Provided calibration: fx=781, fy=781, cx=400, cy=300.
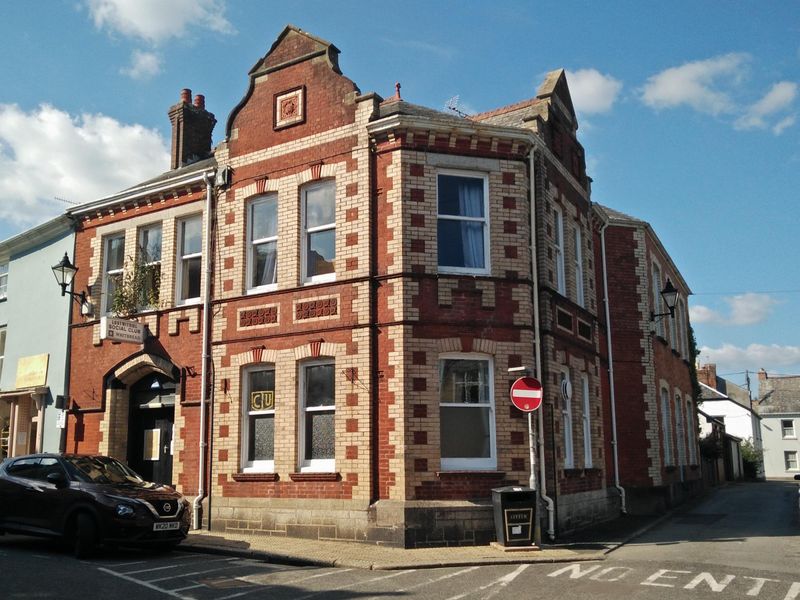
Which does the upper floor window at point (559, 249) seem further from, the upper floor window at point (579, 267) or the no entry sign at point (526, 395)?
the no entry sign at point (526, 395)

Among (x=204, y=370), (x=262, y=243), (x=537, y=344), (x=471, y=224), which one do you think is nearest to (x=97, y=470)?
(x=204, y=370)

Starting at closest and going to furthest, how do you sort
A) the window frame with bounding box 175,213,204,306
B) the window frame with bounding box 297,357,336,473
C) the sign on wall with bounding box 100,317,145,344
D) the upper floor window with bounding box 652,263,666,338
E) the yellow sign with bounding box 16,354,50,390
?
the window frame with bounding box 297,357,336,473 < the sign on wall with bounding box 100,317,145,344 < the window frame with bounding box 175,213,204,306 < the yellow sign with bounding box 16,354,50,390 < the upper floor window with bounding box 652,263,666,338

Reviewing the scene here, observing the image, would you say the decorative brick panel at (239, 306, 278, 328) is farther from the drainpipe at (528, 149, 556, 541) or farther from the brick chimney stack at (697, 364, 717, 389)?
the brick chimney stack at (697, 364, 717, 389)

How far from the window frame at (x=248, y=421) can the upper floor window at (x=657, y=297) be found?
1419 cm

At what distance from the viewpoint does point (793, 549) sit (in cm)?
1430

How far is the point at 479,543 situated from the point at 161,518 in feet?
18.3

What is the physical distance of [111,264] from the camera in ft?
67.5

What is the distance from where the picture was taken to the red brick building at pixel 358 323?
14.7 m

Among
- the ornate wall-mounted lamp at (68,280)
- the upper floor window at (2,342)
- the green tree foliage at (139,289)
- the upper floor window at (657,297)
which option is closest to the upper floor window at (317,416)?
the green tree foliage at (139,289)

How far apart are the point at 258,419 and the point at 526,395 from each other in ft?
19.4

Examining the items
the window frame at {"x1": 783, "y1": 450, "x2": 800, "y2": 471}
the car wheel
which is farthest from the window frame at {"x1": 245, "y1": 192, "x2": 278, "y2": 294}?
the window frame at {"x1": 783, "y1": 450, "x2": 800, "y2": 471}

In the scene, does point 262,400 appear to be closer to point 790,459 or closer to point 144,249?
point 144,249

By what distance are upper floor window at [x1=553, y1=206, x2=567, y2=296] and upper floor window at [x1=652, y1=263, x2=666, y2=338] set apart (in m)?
8.35

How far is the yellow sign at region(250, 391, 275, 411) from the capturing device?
16391 mm
